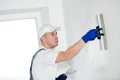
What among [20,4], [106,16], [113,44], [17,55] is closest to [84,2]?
[106,16]

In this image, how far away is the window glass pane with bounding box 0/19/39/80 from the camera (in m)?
2.71

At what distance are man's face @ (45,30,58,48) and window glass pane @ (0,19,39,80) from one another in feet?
3.36

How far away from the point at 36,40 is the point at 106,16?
122cm

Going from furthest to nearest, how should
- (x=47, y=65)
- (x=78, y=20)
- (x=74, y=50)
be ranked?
1. (x=78, y=20)
2. (x=47, y=65)
3. (x=74, y=50)

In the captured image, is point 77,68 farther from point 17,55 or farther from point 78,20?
point 17,55

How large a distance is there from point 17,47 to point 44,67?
110 cm

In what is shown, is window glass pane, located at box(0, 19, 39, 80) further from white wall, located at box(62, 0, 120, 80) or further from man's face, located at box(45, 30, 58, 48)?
man's face, located at box(45, 30, 58, 48)

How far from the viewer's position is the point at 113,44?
175cm

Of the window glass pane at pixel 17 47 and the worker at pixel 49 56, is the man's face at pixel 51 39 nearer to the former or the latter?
the worker at pixel 49 56

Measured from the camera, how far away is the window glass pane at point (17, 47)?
271cm

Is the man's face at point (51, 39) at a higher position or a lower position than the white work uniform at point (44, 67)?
higher

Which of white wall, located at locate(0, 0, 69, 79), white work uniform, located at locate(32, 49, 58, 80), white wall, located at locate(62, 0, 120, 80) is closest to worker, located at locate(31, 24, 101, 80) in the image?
white work uniform, located at locate(32, 49, 58, 80)

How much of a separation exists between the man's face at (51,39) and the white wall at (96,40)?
0.38m

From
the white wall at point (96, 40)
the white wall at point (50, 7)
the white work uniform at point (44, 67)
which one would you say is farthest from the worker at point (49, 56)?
the white wall at point (50, 7)
